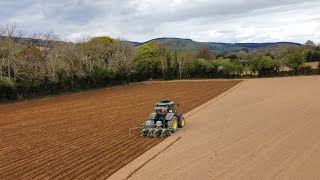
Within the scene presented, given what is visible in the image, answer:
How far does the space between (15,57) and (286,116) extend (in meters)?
31.3

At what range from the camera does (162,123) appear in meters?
16.4

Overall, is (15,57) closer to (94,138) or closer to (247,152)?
(94,138)

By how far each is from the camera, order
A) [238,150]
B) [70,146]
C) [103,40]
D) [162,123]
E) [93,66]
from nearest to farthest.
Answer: [238,150] < [70,146] < [162,123] < [93,66] < [103,40]

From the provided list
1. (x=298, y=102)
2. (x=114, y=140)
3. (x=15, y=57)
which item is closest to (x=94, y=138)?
(x=114, y=140)

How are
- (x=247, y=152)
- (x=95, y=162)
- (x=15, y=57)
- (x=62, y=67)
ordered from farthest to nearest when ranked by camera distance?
(x=62, y=67) < (x=15, y=57) < (x=247, y=152) < (x=95, y=162)

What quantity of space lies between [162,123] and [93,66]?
39810 millimetres

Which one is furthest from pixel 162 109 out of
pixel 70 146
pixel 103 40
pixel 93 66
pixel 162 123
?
pixel 103 40

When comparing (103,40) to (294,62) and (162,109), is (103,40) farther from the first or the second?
(162,109)

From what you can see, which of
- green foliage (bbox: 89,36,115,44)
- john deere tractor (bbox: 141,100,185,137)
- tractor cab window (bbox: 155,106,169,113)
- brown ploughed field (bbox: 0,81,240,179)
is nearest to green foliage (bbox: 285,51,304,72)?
green foliage (bbox: 89,36,115,44)

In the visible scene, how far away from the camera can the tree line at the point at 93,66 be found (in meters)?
39.6

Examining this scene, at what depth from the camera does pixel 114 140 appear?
1511 centimetres

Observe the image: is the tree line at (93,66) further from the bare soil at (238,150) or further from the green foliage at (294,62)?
the bare soil at (238,150)

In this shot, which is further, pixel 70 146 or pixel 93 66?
pixel 93 66

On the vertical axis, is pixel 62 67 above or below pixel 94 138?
above
